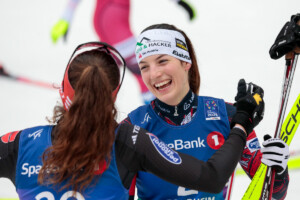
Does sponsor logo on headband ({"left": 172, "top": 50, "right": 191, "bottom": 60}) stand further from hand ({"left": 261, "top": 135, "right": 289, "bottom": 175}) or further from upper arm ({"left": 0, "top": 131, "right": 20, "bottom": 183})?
upper arm ({"left": 0, "top": 131, "right": 20, "bottom": 183})

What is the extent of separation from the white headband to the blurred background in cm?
207

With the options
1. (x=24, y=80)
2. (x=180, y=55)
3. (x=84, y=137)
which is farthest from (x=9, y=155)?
(x=24, y=80)

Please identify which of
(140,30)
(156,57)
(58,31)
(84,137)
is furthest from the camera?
(58,31)

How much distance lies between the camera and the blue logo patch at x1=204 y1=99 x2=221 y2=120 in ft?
5.59

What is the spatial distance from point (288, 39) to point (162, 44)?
53 centimetres

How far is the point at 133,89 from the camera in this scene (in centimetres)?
461

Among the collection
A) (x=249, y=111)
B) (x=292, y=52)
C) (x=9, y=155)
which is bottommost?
(x=9, y=155)

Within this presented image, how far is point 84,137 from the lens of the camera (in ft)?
4.01

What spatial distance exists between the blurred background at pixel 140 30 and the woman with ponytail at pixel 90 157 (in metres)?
2.50

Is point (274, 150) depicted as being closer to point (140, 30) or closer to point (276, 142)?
point (276, 142)

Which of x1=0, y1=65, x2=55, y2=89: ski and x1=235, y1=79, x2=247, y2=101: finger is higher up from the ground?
x1=235, y1=79, x2=247, y2=101: finger

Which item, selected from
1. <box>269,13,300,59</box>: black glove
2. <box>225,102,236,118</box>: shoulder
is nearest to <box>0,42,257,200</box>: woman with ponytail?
<box>225,102,236,118</box>: shoulder

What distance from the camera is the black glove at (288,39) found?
157 centimetres

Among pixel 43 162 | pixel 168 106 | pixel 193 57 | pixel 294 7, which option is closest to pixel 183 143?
pixel 168 106
